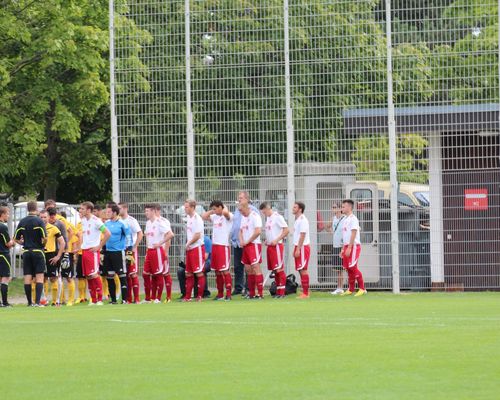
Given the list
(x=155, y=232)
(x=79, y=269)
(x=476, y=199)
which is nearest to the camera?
(x=155, y=232)

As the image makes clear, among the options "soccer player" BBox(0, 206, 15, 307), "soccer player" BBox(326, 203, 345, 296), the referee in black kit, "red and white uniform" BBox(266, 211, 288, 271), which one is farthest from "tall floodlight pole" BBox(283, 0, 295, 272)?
"soccer player" BBox(0, 206, 15, 307)

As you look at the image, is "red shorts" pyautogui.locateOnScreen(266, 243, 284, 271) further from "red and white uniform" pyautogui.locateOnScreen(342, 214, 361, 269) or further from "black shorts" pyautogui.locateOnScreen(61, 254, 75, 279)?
"black shorts" pyautogui.locateOnScreen(61, 254, 75, 279)

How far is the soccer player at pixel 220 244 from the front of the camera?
25.4m

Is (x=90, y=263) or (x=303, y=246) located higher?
(x=303, y=246)

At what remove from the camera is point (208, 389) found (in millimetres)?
9867

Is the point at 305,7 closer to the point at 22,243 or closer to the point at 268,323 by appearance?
the point at 22,243

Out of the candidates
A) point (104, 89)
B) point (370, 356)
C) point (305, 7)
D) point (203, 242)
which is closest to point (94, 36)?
point (104, 89)

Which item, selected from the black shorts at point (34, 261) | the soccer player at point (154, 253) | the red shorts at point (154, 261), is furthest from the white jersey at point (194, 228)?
the black shorts at point (34, 261)

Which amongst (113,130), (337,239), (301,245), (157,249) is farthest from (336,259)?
(113,130)

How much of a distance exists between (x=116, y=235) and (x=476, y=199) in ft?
23.7

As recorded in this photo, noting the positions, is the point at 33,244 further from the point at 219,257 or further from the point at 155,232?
the point at 219,257

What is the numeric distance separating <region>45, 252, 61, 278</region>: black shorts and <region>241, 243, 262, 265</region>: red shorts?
3661 millimetres

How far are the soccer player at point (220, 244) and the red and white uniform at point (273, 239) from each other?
80 cm

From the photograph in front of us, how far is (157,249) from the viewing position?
2539 cm
